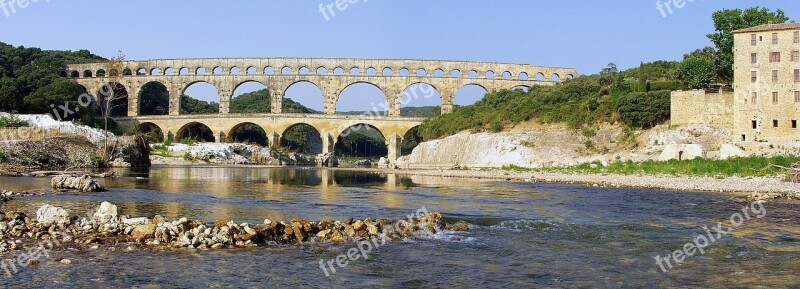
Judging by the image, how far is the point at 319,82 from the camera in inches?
3103

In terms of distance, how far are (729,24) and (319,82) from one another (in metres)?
45.4

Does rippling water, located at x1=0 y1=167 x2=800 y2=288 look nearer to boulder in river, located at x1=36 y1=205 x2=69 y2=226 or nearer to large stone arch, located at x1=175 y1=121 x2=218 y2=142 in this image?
boulder in river, located at x1=36 y1=205 x2=69 y2=226

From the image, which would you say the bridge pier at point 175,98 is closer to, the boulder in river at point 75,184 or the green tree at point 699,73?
the green tree at point 699,73

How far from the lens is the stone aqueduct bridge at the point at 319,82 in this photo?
3019 inches

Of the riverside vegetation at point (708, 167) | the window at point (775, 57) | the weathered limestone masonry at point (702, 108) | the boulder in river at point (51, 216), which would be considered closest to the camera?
the boulder in river at point (51, 216)

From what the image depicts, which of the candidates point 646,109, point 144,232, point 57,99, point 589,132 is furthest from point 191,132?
point 144,232

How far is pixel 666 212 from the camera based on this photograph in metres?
17.9

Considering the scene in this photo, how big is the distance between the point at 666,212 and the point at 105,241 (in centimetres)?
1418

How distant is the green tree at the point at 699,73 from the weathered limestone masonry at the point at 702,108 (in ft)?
13.9

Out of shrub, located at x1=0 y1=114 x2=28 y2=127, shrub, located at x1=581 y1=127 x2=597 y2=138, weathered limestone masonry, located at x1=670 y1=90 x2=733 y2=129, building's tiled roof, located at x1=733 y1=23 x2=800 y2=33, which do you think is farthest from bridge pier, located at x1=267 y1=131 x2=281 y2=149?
building's tiled roof, located at x1=733 y1=23 x2=800 y2=33

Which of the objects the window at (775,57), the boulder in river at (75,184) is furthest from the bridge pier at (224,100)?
the boulder in river at (75,184)

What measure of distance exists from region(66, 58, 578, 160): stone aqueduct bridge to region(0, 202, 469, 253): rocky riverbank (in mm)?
63076

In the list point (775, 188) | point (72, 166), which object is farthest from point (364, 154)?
point (775, 188)

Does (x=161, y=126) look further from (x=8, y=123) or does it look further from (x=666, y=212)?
(x=666, y=212)
